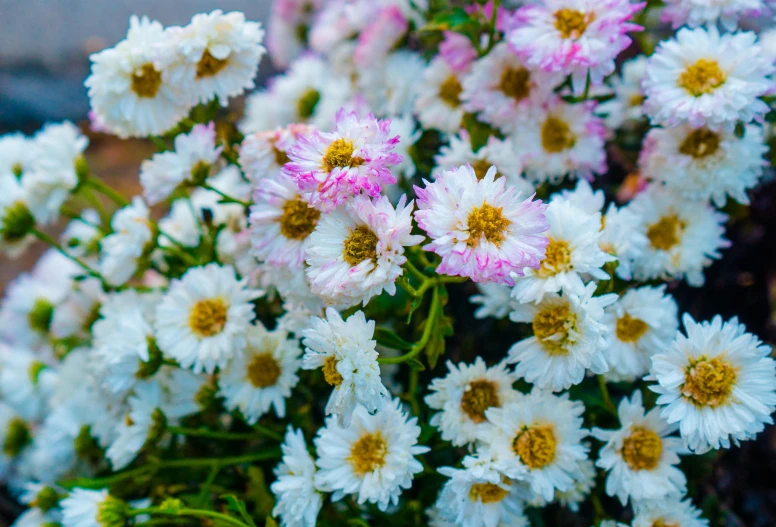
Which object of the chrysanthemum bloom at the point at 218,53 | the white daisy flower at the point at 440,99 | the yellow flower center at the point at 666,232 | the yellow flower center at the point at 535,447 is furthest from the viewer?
the white daisy flower at the point at 440,99

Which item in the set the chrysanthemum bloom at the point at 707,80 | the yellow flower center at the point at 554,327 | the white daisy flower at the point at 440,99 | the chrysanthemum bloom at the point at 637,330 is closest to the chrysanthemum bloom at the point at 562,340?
the yellow flower center at the point at 554,327

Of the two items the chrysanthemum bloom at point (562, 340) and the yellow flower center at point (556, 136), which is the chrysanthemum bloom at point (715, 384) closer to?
the chrysanthemum bloom at point (562, 340)

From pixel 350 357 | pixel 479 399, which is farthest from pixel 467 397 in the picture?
pixel 350 357

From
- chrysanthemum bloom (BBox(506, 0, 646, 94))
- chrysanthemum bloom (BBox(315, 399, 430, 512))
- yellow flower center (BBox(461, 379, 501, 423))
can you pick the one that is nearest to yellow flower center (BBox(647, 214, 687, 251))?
chrysanthemum bloom (BBox(506, 0, 646, 94))

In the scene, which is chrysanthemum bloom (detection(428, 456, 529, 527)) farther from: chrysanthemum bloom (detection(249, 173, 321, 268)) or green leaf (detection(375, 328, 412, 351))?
chrysanthemum bloom (detection(249, 173, 321, 268))

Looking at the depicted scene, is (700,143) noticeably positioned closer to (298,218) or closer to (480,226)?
(480,226)

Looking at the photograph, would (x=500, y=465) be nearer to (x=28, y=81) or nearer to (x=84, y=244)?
(x=84, y=244)

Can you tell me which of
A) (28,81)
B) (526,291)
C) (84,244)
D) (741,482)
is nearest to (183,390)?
A: (84,244)
